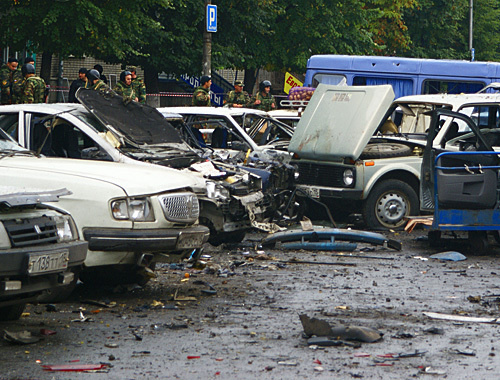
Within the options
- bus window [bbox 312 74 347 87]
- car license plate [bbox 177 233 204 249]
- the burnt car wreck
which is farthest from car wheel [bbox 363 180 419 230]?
bus window [bbox 312 74 347 87]

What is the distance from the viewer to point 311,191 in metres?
13.5

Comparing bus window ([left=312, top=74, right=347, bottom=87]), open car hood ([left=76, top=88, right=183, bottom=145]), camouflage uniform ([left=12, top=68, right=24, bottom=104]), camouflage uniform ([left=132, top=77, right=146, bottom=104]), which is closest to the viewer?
open car hood ([left=76, top=88, right=183, bottom=145])

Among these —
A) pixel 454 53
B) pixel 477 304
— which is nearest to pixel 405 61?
pixel 477 304

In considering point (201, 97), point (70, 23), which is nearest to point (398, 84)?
point (201, 97)

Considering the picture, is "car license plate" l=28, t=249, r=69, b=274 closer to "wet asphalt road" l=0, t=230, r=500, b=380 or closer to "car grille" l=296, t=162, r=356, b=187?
"wet asphalt road" l=0, t=230, r=500, b=380

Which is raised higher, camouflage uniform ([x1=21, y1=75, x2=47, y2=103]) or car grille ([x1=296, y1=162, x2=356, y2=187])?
camouflage uniform ([x1=21, y1=75, x2=47, y2=103])

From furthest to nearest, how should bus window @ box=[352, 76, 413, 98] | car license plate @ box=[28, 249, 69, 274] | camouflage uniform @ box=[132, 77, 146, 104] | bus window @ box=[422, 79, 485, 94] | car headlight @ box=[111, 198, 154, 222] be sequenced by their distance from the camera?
bus window @ box=[352, 76, 413, 98] < bus window @ box=[422, 79, 485, 94] < camouflage uniform @ box=[132, 77, 146, 104] < car headlight @ box=[111, 198, 154, 222] < car license plate @ box=[28, 249, 69, 274]

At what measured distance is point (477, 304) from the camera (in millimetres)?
8172

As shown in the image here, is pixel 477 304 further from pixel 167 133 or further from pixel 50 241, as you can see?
pixel 167 133

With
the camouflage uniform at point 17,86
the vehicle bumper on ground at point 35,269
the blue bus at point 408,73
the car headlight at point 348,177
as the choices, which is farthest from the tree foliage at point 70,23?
the vehicle bumper on ground at point 35,269

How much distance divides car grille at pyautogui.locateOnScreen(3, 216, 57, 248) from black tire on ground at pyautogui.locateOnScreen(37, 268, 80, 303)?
52 cm

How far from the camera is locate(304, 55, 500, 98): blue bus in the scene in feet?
68.0

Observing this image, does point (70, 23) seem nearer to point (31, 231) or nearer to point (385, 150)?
point (385, 150)

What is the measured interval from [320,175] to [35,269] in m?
7.76
